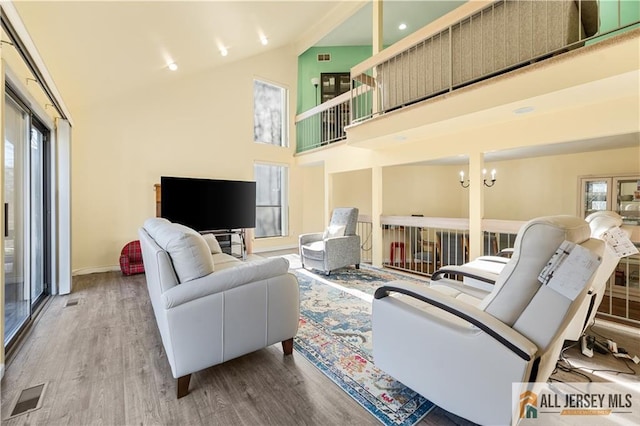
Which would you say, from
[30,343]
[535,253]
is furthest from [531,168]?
[30,343]

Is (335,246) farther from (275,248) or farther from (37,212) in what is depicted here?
(37,212)

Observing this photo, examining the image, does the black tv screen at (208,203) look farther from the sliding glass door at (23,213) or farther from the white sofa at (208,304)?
the white sofa at (208,304)

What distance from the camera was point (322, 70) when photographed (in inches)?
293

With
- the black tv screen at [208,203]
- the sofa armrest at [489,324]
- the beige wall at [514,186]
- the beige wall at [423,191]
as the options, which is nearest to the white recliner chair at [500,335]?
the sofa armrest at [489,324]

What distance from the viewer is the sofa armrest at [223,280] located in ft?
5.38

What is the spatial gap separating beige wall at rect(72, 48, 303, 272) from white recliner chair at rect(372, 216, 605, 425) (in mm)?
5225

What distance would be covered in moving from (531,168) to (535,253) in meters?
5.77

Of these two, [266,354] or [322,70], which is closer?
[266,354]

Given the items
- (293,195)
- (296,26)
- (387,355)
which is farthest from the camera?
(293,195)

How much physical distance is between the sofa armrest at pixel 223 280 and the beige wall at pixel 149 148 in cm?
412

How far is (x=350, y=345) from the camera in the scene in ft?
7.50

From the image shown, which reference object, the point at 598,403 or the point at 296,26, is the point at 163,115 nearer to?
the point at 296,26

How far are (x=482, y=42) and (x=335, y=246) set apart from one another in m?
3.18

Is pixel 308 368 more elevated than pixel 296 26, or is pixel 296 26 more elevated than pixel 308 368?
pixel 296 26
